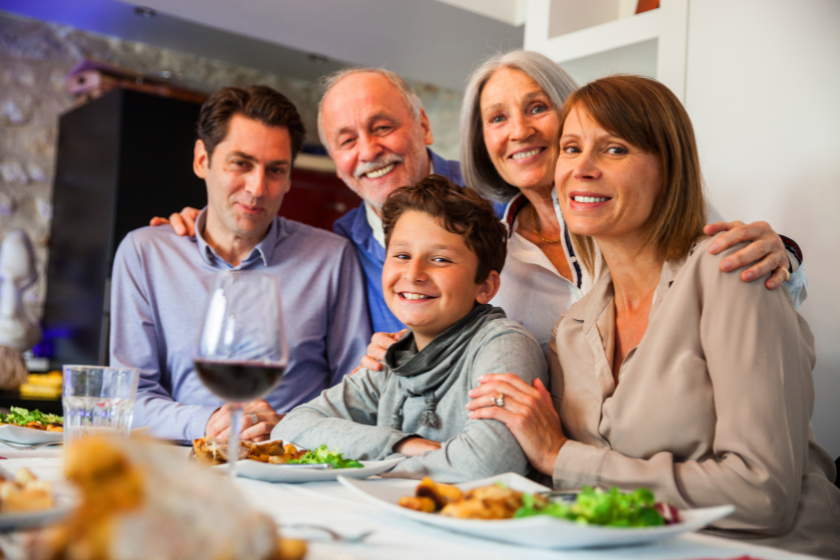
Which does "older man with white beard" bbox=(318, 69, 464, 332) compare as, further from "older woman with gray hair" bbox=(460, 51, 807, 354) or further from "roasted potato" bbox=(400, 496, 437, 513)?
"roasted potato" bbox=(400, 496, 437, 513)

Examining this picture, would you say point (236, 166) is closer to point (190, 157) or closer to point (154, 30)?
point (190, 157)

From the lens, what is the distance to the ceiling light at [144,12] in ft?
12.3

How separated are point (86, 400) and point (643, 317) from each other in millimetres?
1023

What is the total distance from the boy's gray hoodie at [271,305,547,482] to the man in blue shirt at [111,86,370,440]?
2.16 feet

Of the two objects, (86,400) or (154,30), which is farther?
(154,30)

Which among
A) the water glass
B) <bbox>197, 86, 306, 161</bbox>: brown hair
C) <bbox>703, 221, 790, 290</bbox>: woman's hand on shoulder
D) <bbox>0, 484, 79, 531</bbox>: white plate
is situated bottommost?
<bbox>0, 484, 79, 531</bbox>: white plate

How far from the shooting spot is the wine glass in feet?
2.44

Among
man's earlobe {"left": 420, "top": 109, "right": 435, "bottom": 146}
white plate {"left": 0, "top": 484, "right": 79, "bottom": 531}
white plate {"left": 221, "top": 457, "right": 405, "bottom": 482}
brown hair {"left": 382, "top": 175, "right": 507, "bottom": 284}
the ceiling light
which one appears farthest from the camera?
the ceiling light

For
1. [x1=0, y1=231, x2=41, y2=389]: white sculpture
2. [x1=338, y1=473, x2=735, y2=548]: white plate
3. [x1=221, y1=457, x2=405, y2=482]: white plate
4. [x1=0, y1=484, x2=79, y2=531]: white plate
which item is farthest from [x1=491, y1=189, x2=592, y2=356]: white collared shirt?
[x1=0, y1=231, x2=41, y2=389]: white sculpture

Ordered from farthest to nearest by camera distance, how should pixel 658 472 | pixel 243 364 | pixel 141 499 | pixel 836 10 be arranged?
pixel 836 10
pixel 658 472
pixel 243 364
pixel 141 499

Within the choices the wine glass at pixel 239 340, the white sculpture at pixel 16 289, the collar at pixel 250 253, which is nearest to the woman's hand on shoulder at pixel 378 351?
the collar at pixel 250 253

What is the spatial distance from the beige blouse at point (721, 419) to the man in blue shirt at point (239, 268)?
46.8 inches

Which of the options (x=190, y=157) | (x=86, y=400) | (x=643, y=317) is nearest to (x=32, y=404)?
(x=190, y=157)

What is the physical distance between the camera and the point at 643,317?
1.41 m
